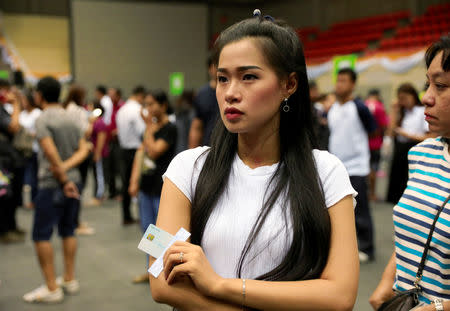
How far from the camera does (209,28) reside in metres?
15.4

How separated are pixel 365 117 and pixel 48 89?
8.52 feet

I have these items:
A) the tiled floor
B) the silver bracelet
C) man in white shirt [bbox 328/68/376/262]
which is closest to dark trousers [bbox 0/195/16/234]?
the tiled floor

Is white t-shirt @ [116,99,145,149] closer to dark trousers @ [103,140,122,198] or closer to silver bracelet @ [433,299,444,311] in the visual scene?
dark trousers @ [103,140,122,198]

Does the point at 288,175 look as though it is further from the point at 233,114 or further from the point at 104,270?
the point at 104,270

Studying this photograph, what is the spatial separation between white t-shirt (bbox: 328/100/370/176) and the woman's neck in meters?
2.78

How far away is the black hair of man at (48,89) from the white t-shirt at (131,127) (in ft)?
7.29

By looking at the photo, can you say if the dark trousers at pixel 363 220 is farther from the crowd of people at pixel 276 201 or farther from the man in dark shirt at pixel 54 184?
the crowd of people at pixel 276 201

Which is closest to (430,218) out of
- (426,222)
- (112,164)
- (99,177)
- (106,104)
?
(426,222)

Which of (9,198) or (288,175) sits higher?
(288,175)

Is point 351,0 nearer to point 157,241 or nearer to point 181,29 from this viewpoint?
point 181,29

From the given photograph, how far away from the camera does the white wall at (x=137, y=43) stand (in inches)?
529

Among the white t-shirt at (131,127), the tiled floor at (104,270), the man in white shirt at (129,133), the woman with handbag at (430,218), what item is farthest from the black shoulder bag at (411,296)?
the white t-shirt at (131,127)

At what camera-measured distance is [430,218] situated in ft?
4.12

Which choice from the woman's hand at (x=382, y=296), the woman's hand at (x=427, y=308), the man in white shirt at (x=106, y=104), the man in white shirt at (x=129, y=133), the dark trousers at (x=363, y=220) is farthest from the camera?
the man in white shirt at (x=106, y=104)
